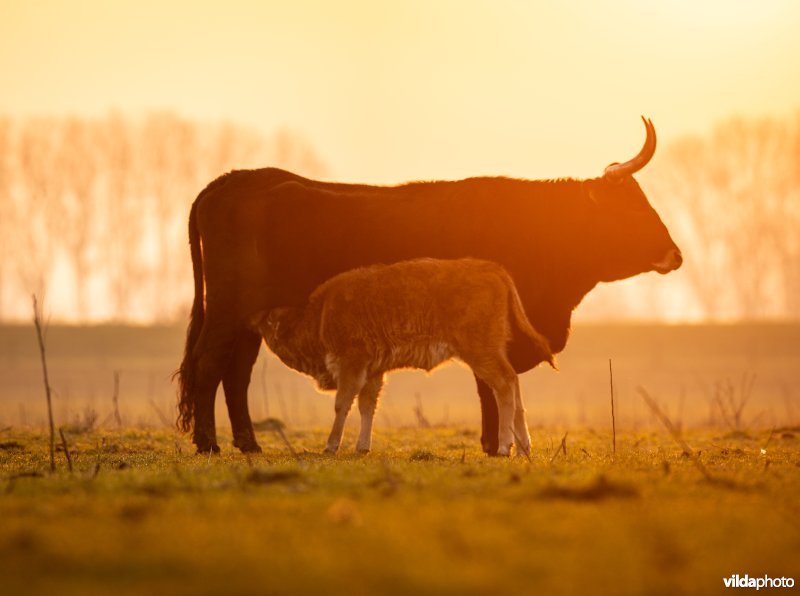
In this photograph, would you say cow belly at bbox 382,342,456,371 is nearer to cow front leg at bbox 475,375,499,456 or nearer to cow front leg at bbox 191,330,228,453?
cow front leg at bbox 475,375,499,456

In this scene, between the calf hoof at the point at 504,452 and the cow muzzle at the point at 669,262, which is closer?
the calf hoof at the point at 504,452

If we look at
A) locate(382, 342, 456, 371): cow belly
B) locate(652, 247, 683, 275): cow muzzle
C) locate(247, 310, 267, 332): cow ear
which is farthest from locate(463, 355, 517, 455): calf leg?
locate(652, 247, 683, 275): cow muzzle

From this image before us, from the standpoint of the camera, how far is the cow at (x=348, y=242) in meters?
13.3

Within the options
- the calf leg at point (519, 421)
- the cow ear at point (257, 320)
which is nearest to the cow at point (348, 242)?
the cow ear at point (257, 320)

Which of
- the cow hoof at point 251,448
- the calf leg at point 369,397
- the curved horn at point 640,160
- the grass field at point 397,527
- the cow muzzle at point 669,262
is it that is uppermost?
the curved horn at point 640,160

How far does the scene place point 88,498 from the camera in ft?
26.0

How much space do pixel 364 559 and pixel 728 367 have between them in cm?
4054

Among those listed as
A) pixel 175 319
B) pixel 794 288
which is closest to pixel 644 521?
pixel 175 319

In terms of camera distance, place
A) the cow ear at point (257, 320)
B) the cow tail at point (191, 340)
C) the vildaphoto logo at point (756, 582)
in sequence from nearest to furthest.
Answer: the vildaphoto logo at point (756, 582)
the cow ear at point (257, 320)
the cow tail at point (191, 340)

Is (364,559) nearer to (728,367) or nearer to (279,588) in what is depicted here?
(279,588)

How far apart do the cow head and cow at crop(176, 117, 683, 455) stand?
0.10 feet

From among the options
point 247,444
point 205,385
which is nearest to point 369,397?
point 247,444

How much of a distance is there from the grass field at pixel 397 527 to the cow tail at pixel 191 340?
2.58 meters

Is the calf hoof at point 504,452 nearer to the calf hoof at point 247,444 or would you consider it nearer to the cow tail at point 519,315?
the cow tail at point 519,315
